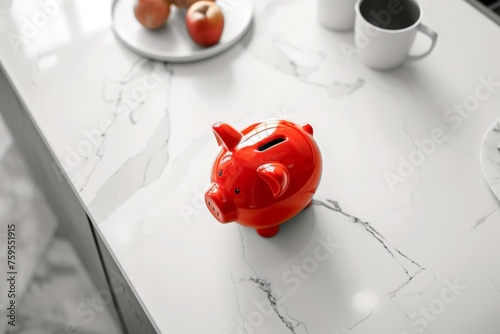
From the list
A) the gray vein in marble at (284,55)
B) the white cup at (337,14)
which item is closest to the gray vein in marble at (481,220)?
the gray vein in marble at (284,55)

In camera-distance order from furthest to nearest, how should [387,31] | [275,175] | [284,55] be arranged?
1. [284,55]
2. [387,31]
3. [275,175]

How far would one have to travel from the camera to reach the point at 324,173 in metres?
0.98

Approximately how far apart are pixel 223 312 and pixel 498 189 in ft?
1.48

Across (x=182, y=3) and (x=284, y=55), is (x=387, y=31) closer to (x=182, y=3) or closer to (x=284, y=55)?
(x=284, y=55)

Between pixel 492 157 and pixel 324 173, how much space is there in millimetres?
263

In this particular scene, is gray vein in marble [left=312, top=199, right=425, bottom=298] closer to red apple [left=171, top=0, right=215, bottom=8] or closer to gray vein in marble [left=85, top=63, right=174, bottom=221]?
gray vein in marble [left=85, top=63, right=174, bottom=221]

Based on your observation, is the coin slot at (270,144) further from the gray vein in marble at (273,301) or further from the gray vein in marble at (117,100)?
the gray vein in marble at (117,100)

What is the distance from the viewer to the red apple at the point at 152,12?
1110 millimetres

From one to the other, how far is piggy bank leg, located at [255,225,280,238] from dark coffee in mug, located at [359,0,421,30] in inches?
17.0

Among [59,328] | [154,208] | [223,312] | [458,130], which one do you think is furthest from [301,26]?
[59,328]

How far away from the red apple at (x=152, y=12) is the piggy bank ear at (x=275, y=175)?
0.46 m

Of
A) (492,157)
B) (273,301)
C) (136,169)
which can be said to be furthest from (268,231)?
(492,157)

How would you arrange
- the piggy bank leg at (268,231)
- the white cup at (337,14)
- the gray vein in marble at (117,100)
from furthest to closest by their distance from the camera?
the white cup at (337,14)
the gray vein in marble at (117,100)
the piggy bank leg at (268,231)

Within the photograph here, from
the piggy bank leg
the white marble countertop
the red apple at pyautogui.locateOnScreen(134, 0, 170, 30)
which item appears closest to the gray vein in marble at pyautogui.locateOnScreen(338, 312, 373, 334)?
the white marble countertop
